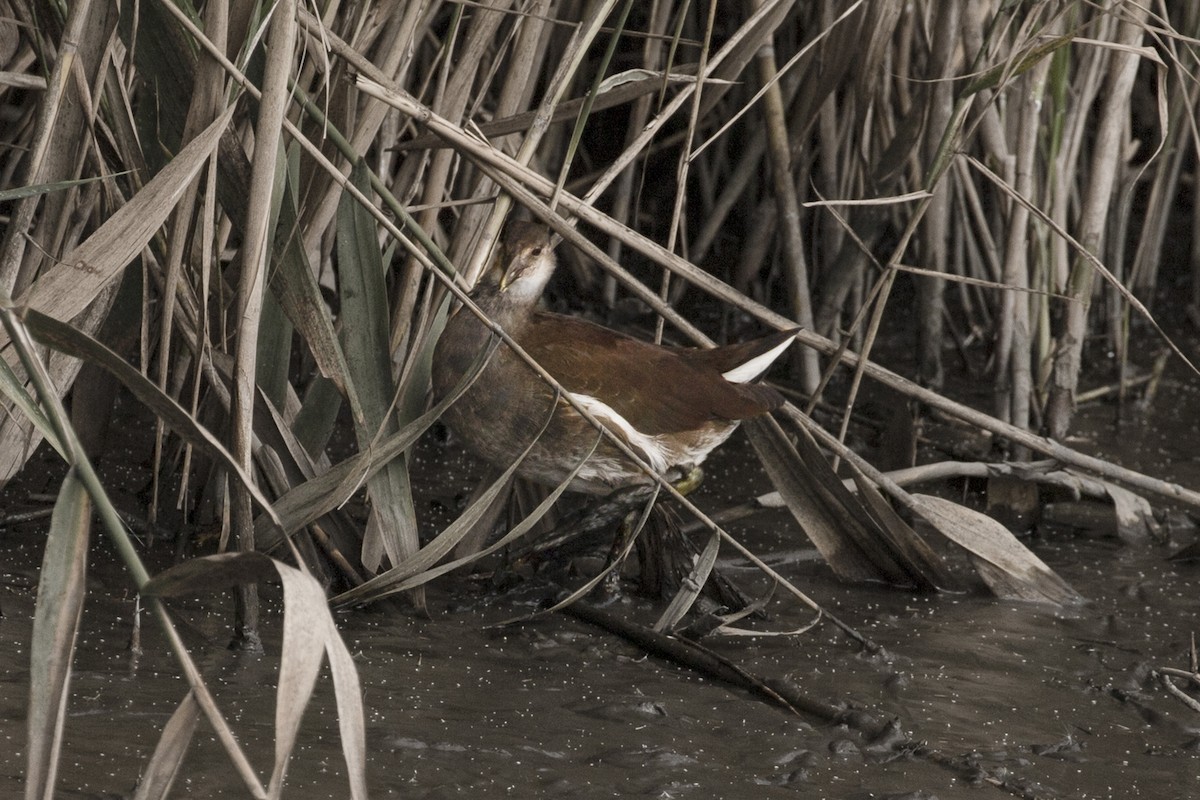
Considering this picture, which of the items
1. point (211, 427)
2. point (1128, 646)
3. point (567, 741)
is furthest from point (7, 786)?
point (1128, 646)

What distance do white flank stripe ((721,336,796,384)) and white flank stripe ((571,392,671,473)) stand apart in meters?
0.24

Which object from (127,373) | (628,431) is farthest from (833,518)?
(127,373)

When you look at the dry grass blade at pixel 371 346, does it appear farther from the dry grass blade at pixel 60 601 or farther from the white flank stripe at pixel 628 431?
the dry grass blade at pixel 60 601

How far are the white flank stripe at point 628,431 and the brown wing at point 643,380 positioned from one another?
0.01 metres

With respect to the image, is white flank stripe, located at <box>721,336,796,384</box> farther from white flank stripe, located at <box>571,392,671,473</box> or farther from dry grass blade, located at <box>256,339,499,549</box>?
dry grass blade, located at <box>256,339,499,549</box>

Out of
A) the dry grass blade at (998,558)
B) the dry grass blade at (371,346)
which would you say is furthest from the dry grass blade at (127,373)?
the dry grass blade at (998,558)

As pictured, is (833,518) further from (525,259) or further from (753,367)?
(525,259)

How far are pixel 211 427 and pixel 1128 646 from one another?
1.95m

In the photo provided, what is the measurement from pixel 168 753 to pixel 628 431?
1729 mm

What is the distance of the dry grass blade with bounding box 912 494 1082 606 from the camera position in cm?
313

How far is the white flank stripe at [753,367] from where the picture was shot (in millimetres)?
3162

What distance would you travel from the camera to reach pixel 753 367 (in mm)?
3207

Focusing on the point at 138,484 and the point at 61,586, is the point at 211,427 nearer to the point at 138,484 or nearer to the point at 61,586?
the point at 138,484

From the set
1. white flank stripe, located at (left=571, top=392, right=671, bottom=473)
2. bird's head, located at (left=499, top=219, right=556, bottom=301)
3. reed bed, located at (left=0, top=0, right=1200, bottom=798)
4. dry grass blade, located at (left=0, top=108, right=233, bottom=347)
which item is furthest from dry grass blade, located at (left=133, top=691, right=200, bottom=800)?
bird's head, located at (left=499, top=219, right=556, bottom=301)
